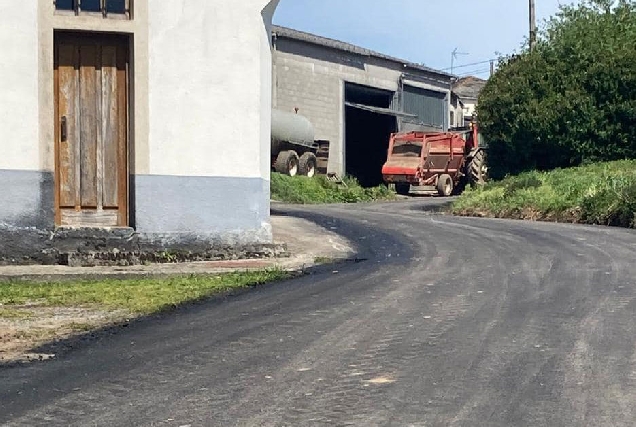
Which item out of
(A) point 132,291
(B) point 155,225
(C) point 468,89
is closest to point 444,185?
(B) point 155,225

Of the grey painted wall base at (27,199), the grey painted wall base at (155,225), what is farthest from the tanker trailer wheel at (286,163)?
the grey painted wall base at (27,199)

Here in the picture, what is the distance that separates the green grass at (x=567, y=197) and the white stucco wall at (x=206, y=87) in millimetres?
7857

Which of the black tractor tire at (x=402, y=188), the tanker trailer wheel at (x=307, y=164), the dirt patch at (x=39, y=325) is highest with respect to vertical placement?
the tanker trailer wheel at (x=307, y=164)

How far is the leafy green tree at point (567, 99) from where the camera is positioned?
2433 centimetres

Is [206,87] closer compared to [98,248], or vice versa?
[98,248]

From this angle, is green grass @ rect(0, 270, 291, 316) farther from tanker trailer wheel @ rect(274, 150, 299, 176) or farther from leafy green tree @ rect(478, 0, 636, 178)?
tanker trailer wheel @ rect(274, 150, 299, 176)

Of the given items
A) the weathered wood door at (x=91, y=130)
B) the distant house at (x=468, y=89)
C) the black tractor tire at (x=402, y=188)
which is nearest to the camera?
the weathered wood door at (x=91, y=130)

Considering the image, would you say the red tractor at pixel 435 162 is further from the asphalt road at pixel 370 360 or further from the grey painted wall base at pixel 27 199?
the asphalt road at pixel 370 360

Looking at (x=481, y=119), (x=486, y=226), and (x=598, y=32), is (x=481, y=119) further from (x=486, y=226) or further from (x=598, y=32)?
Result: (x=486, y=226)

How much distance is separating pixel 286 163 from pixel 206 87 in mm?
20488

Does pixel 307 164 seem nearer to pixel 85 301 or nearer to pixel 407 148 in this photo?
pixel 407 148

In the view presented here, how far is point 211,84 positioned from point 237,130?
0.68 m

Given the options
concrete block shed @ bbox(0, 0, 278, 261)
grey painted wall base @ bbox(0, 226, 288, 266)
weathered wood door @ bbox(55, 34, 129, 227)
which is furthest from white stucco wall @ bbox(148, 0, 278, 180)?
grey painted wall base @ bbox(0, 226, 288, 266)

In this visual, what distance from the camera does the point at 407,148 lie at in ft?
113
